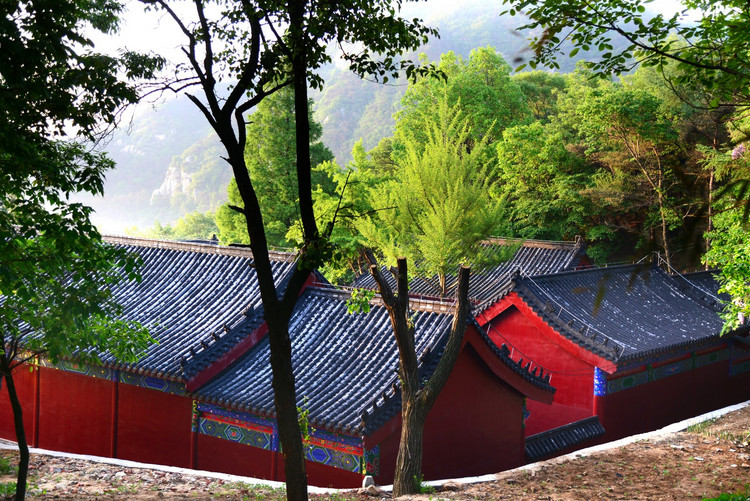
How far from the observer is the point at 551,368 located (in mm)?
14430

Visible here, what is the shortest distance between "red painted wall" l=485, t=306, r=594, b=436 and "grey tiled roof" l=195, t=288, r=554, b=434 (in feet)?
9.57

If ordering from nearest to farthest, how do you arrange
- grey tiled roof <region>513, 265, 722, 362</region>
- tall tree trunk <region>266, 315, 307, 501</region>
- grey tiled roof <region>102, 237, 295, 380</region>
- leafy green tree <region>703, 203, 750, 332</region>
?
tall tree trunk <region>266, 315, 307, 501</region> < leafy green tree <region>703, 203, 750, 332</region> < grey tiled roof <region>102, 237, 295, 380</region> < grey tiled roof <region>513, 265, 722, 362</region>

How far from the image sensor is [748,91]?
723 cm

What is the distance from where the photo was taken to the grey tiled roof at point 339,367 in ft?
30.7

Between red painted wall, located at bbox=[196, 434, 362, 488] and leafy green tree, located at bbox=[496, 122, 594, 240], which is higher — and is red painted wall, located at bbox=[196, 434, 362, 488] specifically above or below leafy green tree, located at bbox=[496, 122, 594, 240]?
below

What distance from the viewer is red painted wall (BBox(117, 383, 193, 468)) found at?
1135 centimetres

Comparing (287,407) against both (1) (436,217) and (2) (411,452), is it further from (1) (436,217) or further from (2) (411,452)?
(1) (436,217)

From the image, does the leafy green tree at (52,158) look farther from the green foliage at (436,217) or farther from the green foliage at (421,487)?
the green foliage at (436,217)

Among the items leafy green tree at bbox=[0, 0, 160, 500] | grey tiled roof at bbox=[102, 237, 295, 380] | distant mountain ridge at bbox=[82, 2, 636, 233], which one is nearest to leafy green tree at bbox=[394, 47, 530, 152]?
grey tiled roof at bbox=[102, 237, 295, 380]

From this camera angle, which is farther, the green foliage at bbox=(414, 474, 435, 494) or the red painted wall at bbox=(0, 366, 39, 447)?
the red painted wall at bbox=(0, 366, 39, 447)

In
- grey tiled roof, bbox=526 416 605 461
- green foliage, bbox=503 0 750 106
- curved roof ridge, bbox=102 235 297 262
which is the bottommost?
grey tiled roof, bbox=526 416 605 461

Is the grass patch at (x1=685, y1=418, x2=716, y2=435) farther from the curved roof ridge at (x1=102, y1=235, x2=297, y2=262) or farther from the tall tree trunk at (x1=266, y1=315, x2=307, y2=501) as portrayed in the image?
the curved roof ridge at (x1=102, y1=235, x2=297, y2=262)

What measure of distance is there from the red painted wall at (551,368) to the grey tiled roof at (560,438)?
0.91 metres

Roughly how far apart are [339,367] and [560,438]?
4371 mm
